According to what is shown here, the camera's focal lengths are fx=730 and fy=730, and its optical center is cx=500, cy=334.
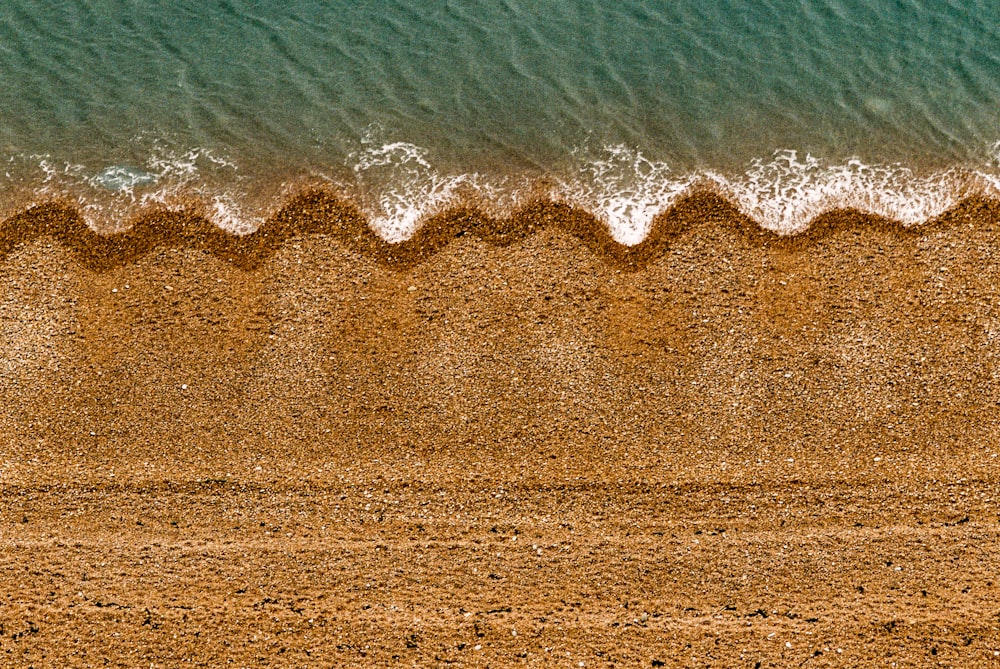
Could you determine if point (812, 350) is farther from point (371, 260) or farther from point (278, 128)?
point (278, 128)

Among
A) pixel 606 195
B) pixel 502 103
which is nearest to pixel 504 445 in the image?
pixel 606 195

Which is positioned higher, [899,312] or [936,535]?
[899,312]

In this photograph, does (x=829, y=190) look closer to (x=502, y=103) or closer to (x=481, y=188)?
(x=481, y=188)

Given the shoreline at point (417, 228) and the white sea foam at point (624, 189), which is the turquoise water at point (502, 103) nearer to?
the white sea foam at point (624, 189)

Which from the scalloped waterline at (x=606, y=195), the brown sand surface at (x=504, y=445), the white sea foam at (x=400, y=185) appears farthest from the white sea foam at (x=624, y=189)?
the white sea foam at (x=400, y=185)

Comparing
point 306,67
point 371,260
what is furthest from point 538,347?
point 306,67

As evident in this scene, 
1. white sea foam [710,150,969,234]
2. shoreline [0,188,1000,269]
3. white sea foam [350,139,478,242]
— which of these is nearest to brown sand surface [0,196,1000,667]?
shoreline [0,188,1000,269]
